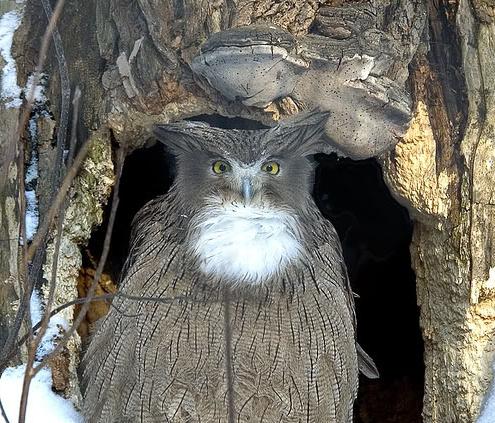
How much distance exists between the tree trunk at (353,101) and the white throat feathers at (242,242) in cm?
38

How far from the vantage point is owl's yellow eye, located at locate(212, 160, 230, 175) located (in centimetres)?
334

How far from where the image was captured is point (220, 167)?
3.36 meters

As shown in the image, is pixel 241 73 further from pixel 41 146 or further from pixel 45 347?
pixel 45 347

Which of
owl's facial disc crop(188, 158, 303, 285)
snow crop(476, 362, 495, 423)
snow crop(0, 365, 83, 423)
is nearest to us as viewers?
snow crop(0, 365, 83, 423)

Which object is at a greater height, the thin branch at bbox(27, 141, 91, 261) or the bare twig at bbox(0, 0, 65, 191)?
the bare twig at bbox(0, 0, 65, 191)

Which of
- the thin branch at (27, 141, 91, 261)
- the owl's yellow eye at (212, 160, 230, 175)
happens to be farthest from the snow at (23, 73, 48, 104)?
the thin branch at (27, 141, 91, 261)

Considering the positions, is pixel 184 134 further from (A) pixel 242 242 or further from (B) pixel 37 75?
(B) pixel 37 75

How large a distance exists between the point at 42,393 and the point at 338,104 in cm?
147

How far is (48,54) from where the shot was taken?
357 centimetres

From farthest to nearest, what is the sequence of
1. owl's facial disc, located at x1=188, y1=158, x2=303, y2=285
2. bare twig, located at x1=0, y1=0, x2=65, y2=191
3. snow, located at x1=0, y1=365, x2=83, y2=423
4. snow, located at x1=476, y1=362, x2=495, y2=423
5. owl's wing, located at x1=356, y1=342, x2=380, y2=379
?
owl's wing, located at x1=356, y1=342, x2=380, y2=379, snow, located at x1=476, y1=362, x2=495, y2=423, owl's facial disc, located at x1=188, y1=158, x2=303, y2=285, snow, located at x1=0, y1=365, x2=83, y2=423, bare twig, located at x1=0, y1=0, x2=65, y2=191

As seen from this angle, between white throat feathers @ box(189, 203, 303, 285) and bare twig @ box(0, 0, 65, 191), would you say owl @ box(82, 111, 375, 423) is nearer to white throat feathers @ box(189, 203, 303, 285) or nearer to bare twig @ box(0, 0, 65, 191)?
white throat feathers @ box(189, 203, 303, 285)

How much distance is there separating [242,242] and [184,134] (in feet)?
1.54

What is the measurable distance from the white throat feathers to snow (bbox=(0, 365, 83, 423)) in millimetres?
691

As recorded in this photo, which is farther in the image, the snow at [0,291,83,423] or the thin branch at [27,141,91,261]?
the snow at [0,291,83,423]
